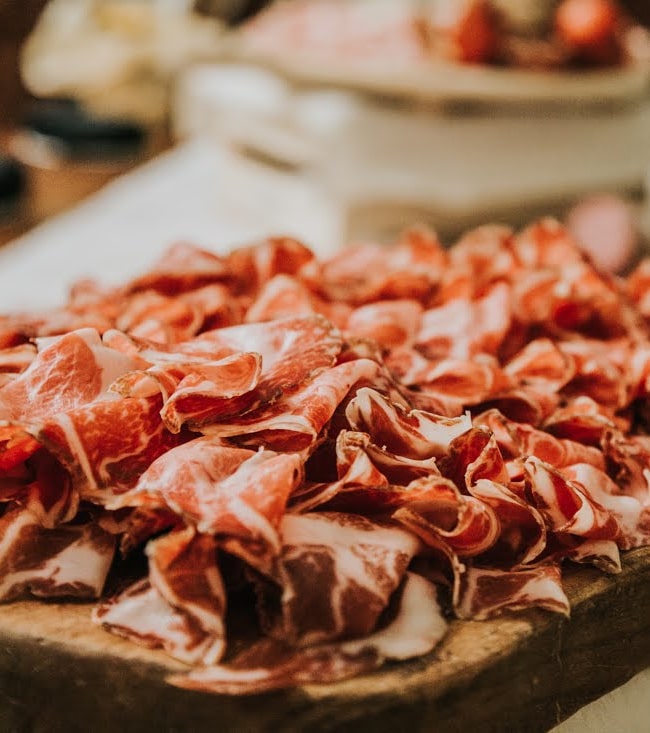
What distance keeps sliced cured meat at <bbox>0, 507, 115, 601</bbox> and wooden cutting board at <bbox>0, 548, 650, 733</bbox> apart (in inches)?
0.5

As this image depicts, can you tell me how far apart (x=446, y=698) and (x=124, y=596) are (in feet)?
0.75

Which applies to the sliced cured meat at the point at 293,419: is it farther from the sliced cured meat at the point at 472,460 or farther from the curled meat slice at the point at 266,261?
the curled meat slice at the point at 266,261

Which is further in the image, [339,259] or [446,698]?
[339,259]

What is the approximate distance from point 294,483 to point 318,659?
0.12m

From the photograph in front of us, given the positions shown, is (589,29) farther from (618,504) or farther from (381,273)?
(618,504)

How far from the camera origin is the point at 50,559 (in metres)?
0.63

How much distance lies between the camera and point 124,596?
2.00ft

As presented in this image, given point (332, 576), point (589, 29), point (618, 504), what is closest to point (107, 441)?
point (332, 576)

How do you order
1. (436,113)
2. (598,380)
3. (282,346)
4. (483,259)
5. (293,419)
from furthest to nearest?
1. (436,113)
2. (483,259)
3. (598,380)
4. (282,346)
5. (293,419)

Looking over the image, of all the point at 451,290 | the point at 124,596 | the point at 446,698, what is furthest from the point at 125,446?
the point at 451,290

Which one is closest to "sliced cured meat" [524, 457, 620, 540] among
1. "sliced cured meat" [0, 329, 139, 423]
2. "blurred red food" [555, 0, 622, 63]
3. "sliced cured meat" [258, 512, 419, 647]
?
"sliced cured meat" [258, 512, 419, 647]

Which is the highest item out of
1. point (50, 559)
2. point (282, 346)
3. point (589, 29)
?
point (589, 29)

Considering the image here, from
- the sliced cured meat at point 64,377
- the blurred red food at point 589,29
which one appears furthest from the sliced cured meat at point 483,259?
the blurred red food at point 589,29

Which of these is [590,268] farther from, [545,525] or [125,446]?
[125,446]
